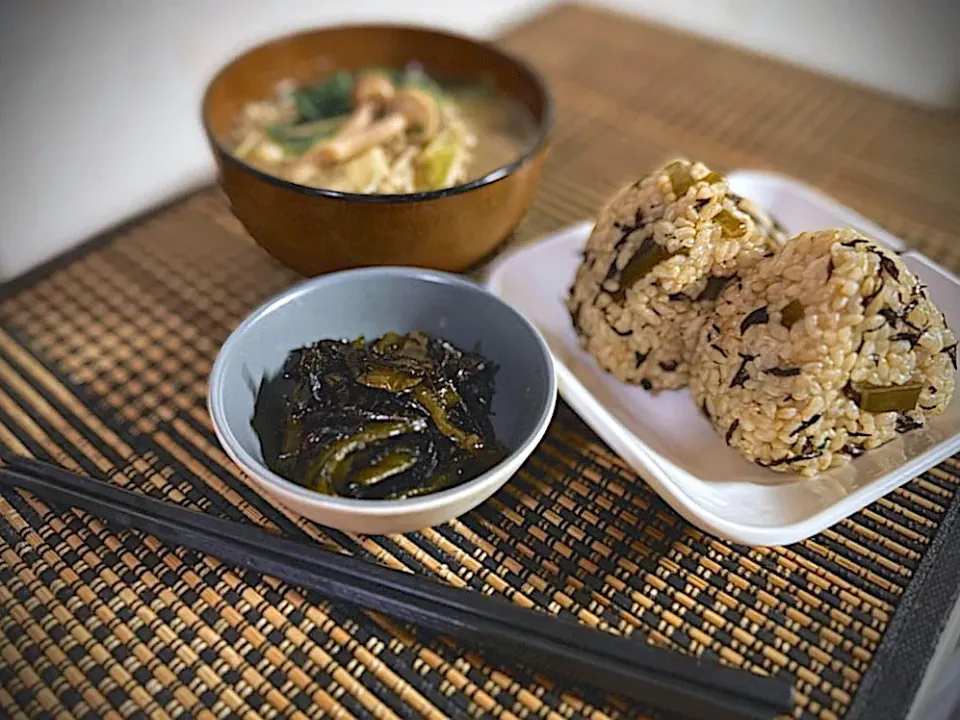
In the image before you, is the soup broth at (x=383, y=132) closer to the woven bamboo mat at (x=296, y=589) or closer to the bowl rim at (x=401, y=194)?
the bowl rim at (x=401, y=194)

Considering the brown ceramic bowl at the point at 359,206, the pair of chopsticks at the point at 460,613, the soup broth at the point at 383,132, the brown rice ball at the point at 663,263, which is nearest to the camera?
the pair of chopsticks at the point at 460,613

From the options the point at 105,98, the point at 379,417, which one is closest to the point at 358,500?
the point at 379,417

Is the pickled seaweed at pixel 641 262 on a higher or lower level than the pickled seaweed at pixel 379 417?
higher

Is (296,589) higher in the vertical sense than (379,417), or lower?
lower

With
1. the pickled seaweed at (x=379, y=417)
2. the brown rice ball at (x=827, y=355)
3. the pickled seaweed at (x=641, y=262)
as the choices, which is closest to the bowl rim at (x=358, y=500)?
the pickled seaweed at (x=379, y=417)

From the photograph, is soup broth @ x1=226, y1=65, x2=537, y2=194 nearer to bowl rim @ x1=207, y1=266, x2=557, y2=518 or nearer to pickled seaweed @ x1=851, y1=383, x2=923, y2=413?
bowl rim @ x1=207, y1=266, x2=557, y2=518

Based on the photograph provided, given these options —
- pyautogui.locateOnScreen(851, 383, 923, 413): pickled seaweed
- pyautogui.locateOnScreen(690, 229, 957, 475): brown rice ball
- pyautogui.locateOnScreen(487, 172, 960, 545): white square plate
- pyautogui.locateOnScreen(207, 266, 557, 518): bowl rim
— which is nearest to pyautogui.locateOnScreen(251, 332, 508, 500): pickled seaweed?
pyautogui.locateOnScreen(207, 266, 557, 518): bowl rim

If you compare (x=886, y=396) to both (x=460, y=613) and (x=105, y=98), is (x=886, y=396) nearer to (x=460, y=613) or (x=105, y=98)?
(x=460, y=613)
